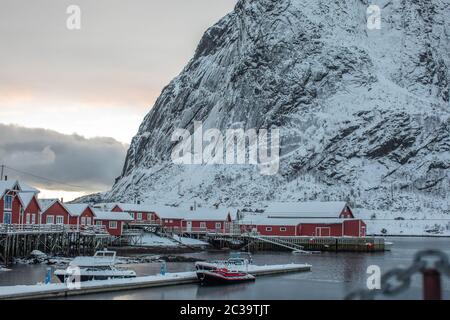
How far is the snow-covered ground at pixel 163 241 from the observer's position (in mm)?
95238

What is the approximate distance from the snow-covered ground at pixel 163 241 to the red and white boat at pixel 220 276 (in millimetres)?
45898

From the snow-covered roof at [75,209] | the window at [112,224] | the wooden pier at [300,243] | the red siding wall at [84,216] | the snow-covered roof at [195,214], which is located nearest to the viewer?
the red siding wall at [84,216]

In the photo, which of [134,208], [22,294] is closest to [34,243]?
[22,294]

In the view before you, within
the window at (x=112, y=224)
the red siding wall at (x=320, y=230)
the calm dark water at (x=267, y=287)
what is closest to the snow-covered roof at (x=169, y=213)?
the window at (x=112, y=224)

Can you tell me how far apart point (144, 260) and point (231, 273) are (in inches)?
894

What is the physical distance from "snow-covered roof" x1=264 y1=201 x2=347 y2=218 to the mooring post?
342 ft

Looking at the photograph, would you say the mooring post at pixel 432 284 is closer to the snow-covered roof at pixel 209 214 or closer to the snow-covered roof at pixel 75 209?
the snow-covered roof at pixel 75 209

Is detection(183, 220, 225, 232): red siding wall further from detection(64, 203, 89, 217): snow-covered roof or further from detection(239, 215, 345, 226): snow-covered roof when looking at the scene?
detection(64, 203, 89, 217): snow-covered roof

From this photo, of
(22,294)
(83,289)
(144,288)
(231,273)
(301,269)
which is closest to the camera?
(22,294)

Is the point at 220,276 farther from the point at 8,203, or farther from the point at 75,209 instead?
the point at 75,209

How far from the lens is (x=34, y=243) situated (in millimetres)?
69188

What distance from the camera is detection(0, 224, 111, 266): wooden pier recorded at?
204 ft

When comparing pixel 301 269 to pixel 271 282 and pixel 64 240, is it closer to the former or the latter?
pixel 271 282

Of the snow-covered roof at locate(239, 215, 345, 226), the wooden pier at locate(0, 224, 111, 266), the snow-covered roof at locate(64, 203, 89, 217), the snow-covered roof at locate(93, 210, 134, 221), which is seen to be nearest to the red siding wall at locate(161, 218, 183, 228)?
the snow-covered roof at locate(239, 215, 345, 226)
